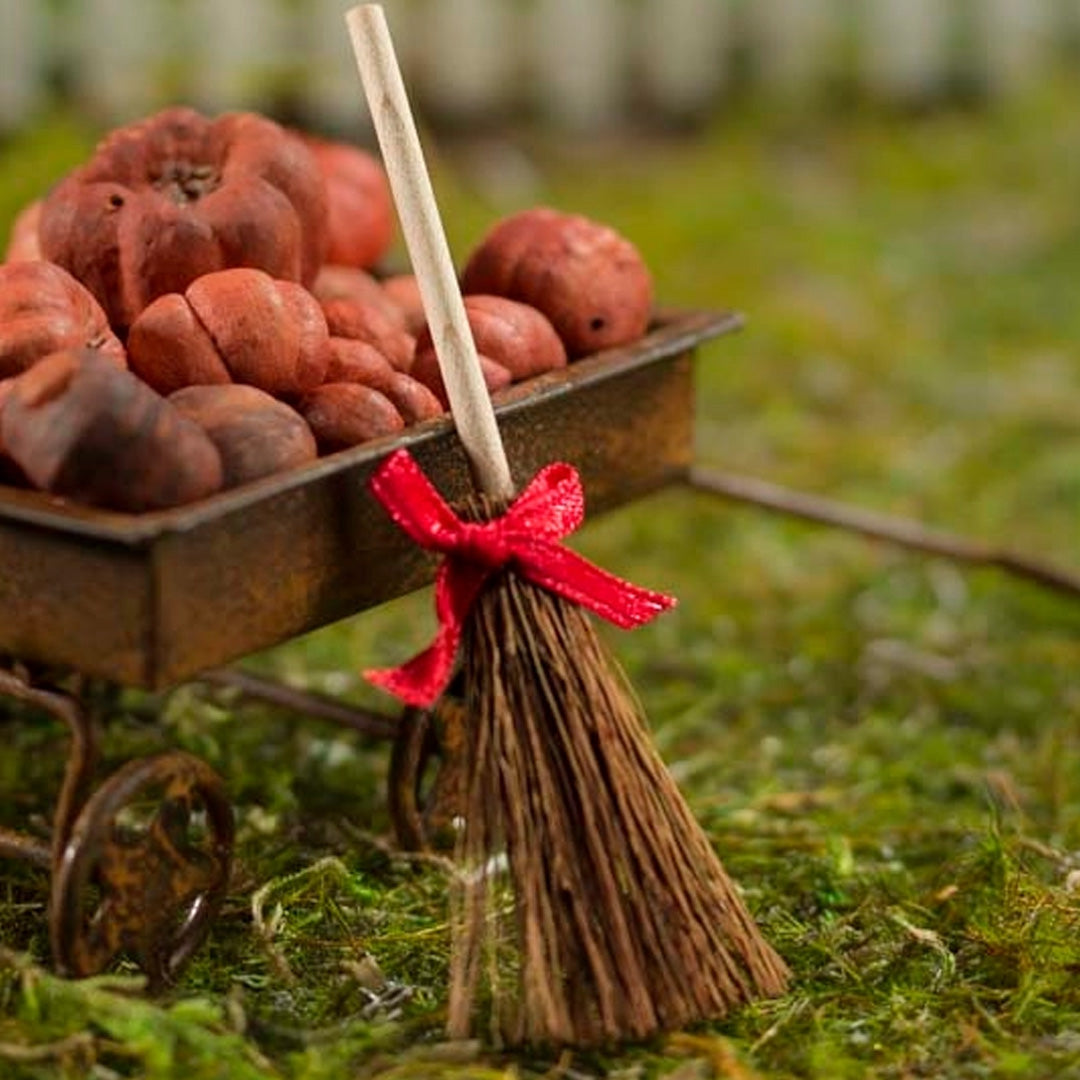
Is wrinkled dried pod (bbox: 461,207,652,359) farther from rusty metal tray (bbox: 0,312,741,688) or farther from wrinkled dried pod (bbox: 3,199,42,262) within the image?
wrinkled dried pod (bbox: 3,199,42,262)

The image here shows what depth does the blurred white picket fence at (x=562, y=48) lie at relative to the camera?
6.27 meters

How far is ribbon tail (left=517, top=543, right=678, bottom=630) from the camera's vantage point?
7.74ft

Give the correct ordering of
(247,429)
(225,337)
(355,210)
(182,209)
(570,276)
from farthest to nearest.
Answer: (355,210) < (570,276) < (182,209) < (225,337) < (247,429)

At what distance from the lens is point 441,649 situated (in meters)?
2.33

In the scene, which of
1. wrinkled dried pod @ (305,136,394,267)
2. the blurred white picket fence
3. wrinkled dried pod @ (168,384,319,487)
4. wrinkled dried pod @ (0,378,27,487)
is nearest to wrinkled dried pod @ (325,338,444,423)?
wrinkled dried pod @ (168,384,319,487)

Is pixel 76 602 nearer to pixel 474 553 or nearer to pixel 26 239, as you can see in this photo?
pixel 474 553

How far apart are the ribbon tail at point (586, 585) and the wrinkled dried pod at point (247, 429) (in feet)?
0.84

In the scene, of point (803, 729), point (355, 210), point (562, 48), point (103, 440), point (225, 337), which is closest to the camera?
point (103, 440)

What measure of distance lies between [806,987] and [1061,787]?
80cm

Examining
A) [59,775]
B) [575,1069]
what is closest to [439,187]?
[59,775]

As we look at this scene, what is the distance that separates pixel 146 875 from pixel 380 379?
0.58 metres

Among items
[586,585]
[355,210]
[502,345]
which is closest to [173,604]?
[586,585]

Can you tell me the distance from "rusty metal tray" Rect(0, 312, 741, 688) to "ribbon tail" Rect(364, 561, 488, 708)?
9 cm

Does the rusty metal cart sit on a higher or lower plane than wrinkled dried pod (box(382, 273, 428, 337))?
lower
